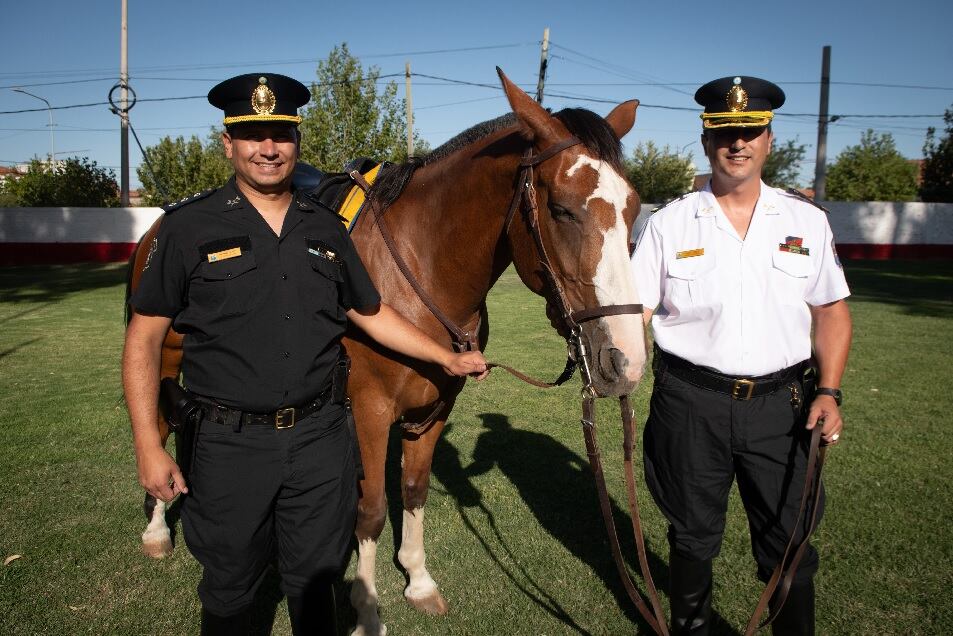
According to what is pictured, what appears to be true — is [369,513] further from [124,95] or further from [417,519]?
[124,95]

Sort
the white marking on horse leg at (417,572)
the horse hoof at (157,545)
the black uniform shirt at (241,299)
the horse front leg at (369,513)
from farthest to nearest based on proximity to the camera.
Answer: the horse hoof at (157,545) → the white marking on horse leg at (417,572) → the horse front leg at (369,513) → the black uniform shirt at (241,299)

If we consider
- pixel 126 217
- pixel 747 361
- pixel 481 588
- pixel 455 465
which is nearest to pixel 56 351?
pixel 455 465

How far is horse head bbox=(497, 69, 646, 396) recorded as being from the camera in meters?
2.10

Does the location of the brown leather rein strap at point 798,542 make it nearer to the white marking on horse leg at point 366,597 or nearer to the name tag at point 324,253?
the white marking on horse leg at point 366,597

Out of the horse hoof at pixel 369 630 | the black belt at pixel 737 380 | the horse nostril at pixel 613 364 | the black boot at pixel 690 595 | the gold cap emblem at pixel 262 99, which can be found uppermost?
the gold cap emblem at pixel 262 99

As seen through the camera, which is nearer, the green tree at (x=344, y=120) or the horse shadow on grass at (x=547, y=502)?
the horse shadow on grass at (x=547, y=502)

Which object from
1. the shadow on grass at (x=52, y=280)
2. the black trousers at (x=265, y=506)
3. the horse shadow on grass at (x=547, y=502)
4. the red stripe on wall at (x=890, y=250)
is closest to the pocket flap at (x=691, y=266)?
the black trousers at (x=265, y=506)

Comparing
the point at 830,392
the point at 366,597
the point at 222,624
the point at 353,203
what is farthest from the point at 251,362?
the point at 830,392

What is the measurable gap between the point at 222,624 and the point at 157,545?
191 cm

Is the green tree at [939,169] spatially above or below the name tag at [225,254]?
above

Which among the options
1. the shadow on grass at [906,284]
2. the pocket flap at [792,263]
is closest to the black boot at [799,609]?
the pocket flap at [792,263]

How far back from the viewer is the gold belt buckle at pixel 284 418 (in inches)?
84.7

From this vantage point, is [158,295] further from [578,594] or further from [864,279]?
[864,279]

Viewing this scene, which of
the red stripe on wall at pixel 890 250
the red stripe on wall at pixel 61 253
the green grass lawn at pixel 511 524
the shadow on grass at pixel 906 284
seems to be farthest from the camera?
the red stripe on wall at pixel 890 250
